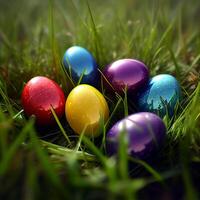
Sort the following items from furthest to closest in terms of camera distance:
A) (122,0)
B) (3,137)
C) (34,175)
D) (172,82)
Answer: (122,0)
(172,82)
(3,137)
(34,175)

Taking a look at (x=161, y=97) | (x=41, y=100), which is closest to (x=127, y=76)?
(x=161, y=97)

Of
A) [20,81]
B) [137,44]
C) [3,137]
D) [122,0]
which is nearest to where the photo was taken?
[3,137]

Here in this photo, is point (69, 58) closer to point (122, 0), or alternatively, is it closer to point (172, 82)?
point (172, 82)

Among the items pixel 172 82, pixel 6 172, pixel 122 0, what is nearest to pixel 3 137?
pixel 6 172

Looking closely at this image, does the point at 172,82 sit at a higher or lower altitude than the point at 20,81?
lower

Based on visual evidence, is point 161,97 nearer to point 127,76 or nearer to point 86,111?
point 127,76

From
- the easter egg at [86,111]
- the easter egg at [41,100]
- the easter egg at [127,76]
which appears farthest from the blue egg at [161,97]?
the easter egg at [41,100]
